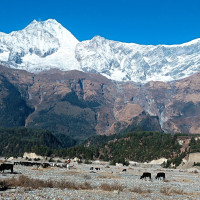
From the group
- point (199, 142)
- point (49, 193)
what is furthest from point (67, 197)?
point (199, 142)

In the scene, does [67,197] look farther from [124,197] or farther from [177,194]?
[177,194]

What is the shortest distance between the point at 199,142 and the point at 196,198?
518 ft

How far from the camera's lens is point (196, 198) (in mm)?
39812

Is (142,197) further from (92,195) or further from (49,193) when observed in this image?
(49,193)

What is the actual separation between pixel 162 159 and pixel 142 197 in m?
163

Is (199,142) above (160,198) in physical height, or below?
→ above

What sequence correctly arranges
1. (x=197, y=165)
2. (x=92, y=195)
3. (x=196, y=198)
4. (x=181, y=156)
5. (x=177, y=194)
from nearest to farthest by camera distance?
(x=92, y=195) < (x=196, y=198) < (x=177, y=194) < (x=197, y=165) < (x=181, y=156)

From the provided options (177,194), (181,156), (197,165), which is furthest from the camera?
(181,156)

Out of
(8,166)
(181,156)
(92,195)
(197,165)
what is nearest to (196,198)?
(92,195)

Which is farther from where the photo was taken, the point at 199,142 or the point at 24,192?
the point at 199,142

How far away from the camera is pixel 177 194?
43031 mm

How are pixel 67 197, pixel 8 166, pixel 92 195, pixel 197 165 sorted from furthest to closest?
pixel 197 165 < pixel 8 166 < pixel 92 195 < pixel 67 197

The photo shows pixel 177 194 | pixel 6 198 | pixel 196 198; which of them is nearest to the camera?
pixel 6 198

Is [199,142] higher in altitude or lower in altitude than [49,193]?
higher
